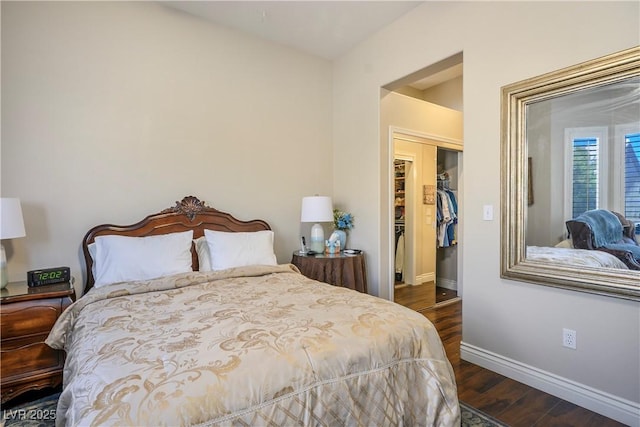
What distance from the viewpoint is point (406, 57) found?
123 inches

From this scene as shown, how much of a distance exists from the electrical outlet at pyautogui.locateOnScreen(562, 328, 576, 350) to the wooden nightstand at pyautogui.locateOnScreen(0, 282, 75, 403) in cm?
310

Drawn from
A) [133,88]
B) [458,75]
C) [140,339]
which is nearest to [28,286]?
[140,339]

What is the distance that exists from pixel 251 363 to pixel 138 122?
2.47 meters

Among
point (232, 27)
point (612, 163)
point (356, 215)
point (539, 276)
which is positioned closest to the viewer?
point (612, 163)

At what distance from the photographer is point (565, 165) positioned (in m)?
2.15

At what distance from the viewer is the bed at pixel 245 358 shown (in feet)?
3.40

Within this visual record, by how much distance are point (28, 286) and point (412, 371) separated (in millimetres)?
2422

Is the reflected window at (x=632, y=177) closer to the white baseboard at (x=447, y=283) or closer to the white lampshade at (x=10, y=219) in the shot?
the white baseboard at (x=447, y=283)

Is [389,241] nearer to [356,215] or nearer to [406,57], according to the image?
[356,215]

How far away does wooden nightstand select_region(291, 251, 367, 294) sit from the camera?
3.20 m

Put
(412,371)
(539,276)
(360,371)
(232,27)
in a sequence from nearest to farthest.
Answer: (360,371) → (412,371) → (539,276) → (232,27)

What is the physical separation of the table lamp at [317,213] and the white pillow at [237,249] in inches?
21.8

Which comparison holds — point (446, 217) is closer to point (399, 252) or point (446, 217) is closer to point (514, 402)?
point (399, 252)

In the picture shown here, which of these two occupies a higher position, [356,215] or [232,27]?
[232,27]
